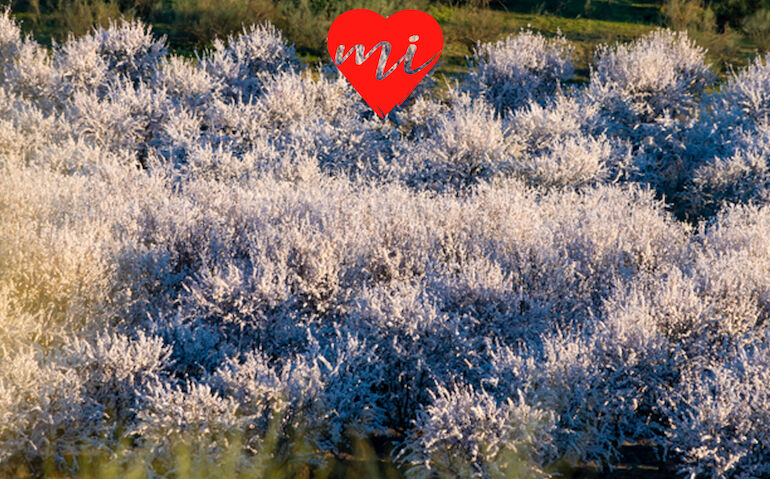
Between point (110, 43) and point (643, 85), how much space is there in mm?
13037

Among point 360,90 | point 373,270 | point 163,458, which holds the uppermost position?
point 360,90

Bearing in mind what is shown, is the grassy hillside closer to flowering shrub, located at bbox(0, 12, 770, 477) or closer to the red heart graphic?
the red heart graphic

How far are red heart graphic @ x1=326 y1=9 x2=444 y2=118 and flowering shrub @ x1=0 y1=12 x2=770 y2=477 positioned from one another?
226 cm

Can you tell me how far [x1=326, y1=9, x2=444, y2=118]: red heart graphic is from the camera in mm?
16609

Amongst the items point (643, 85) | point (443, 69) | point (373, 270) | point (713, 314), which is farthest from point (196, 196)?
point (443, 69)

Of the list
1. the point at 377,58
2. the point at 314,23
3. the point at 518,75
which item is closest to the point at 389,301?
the point at 377,58

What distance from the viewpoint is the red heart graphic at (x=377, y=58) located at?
654 inches

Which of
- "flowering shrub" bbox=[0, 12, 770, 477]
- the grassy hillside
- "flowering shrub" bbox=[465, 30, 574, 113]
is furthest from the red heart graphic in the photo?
the grassy hillside

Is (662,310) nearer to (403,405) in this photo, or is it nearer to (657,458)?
(657,458)

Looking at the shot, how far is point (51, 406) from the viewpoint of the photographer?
6668 millimetres

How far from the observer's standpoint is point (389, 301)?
755 cm

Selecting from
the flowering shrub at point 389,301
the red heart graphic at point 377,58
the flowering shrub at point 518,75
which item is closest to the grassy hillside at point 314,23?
the flowering shrub at point 518,75

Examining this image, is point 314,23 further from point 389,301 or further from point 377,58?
point 389,301

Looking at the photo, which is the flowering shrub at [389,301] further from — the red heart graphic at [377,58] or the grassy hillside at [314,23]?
the grassy hillside at [314,23]
